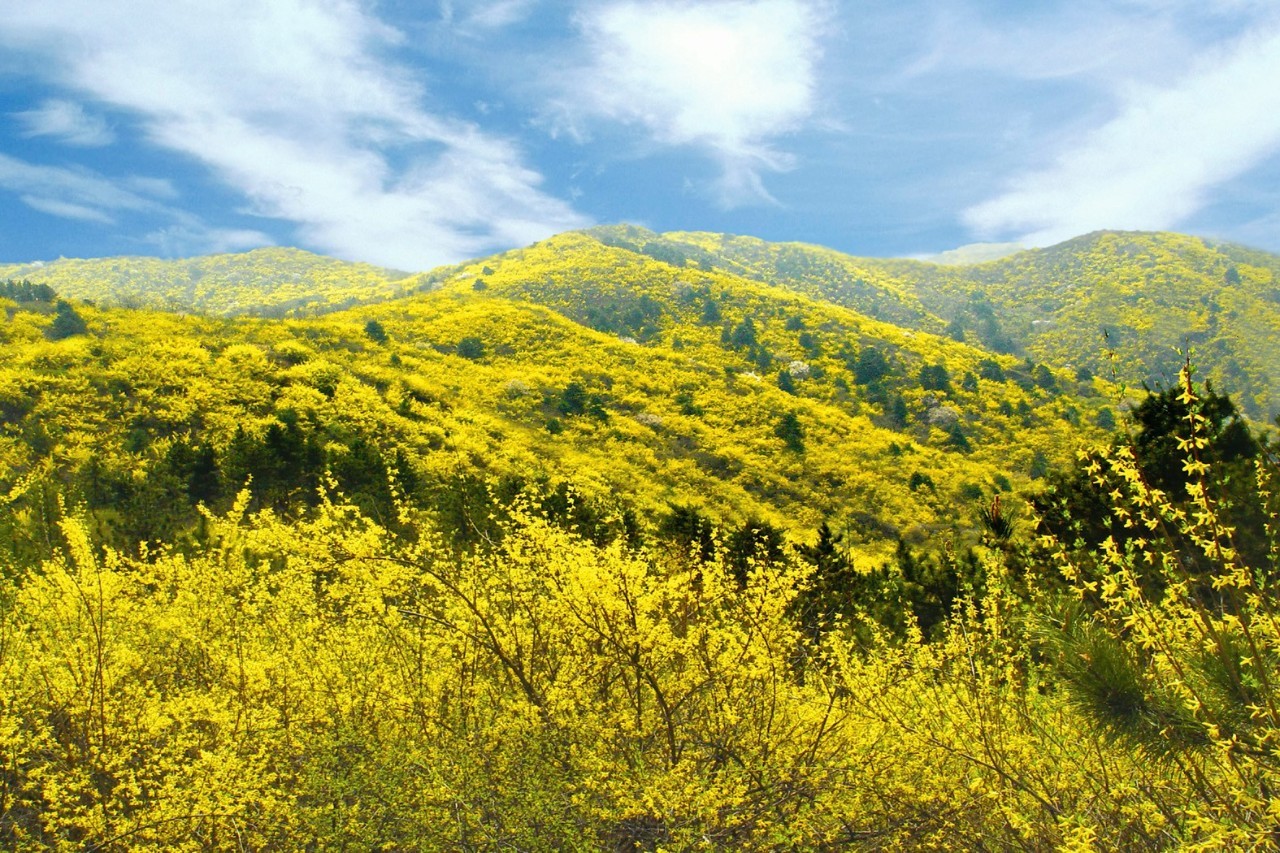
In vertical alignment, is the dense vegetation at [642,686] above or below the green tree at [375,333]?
below

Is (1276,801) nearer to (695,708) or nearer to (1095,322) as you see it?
(695,708)

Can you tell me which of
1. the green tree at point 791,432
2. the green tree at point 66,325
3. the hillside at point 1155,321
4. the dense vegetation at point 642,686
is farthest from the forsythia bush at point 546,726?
the hillside at point 1155,321

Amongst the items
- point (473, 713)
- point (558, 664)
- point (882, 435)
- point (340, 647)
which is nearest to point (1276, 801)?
point (558, 664)

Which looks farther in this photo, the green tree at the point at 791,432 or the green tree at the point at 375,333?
the green tree at the point at 375,333

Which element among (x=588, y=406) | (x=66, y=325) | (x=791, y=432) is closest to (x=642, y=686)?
(x=588, y=406)

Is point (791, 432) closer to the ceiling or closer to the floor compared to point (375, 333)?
closer to the floor

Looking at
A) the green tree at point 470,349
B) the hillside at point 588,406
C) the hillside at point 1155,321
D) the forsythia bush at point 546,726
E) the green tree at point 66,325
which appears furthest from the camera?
the hillside at point 1155,321

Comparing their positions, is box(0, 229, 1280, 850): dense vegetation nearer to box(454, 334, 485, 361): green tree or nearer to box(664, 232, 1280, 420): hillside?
box(454, 334, 485, 361): green tree

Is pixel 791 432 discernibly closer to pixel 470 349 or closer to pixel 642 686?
pixel 470 349

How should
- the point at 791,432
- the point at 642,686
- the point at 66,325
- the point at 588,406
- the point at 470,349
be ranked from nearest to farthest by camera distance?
1. the point at 642,686
2. the point at 66,325
3. the point at 588,406
4. the point at 791,432
5. the point at 470,349

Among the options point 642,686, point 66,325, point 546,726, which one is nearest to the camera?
point 546,726

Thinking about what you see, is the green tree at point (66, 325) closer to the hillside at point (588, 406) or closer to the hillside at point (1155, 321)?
the hillside at point (588, 406)

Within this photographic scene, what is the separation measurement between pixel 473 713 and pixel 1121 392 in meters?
6.87

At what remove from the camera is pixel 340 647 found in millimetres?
8609
